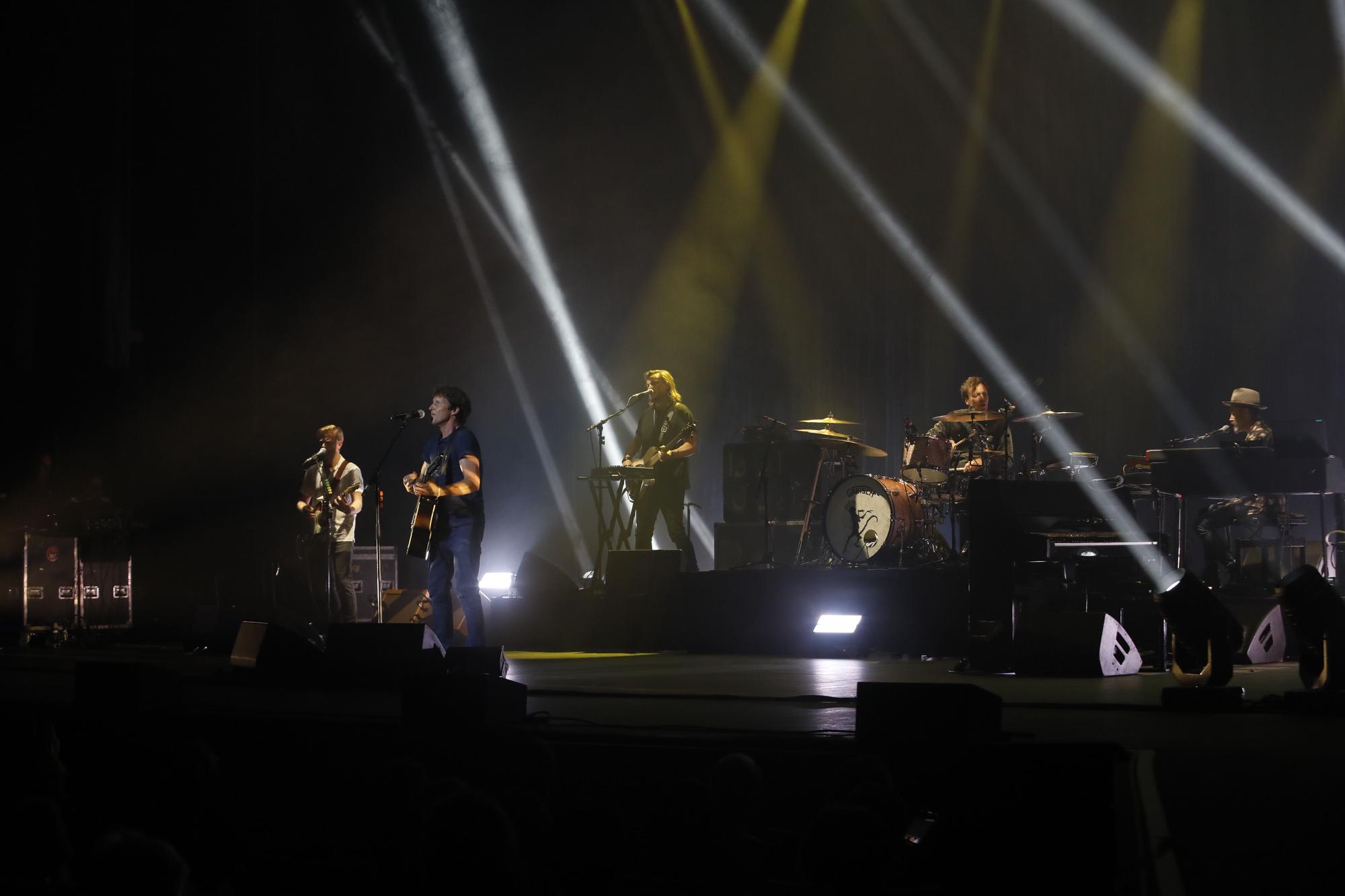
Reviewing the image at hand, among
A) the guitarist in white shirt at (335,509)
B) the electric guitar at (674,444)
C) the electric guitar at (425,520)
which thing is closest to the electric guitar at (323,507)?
the guitarist in white shirt at (335,509)

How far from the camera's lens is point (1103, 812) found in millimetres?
2785

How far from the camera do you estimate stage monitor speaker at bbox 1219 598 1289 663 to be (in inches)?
274

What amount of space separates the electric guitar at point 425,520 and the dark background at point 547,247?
16.5 ft

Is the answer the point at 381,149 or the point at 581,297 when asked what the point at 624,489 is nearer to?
the point at 581,297

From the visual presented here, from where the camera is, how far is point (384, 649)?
17.9ft

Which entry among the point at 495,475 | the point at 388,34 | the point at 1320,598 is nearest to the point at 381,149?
the point at 388,34

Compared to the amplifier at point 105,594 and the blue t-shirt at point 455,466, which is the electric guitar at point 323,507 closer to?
the amplifier at point 105,594

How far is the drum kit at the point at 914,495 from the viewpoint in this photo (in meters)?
8.98

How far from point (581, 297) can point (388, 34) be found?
3.01 meters

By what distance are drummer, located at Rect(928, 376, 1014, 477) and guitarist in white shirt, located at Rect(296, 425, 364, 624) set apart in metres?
4.29

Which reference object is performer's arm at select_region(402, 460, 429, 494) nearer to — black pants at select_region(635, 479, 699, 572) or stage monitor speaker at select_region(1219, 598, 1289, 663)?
black pants at select_region(635, 479, 699, 572)

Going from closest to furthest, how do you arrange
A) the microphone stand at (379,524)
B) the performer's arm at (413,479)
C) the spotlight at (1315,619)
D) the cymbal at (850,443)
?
the spotlight at (1315,619)
the performer's arm at (413,479)
the microphone stand at (379,524)
the cymbal at (850,443)

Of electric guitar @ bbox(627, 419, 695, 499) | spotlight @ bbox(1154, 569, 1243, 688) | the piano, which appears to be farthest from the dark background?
spotlight @ bbox(1154, 569, 1243, 688)

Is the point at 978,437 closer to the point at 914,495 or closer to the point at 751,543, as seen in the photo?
the point at 914,495
